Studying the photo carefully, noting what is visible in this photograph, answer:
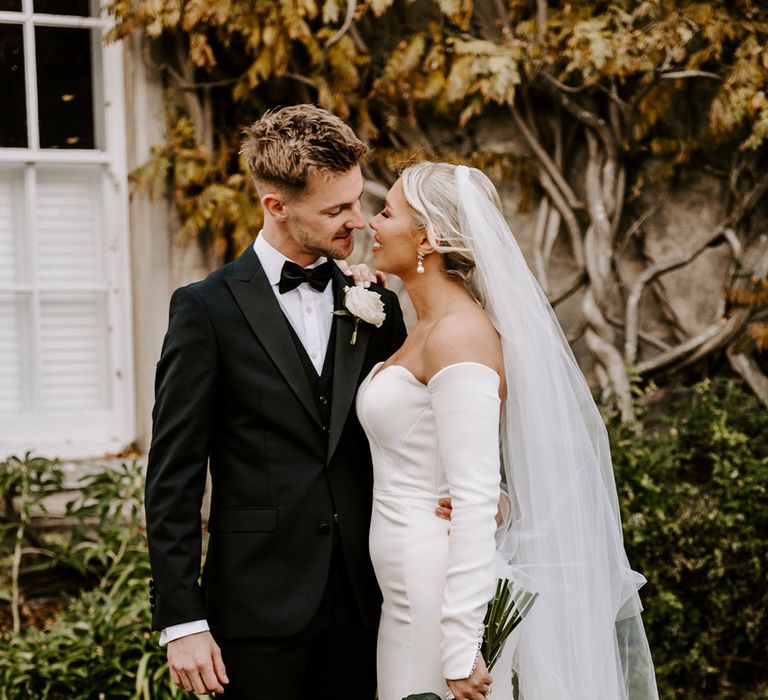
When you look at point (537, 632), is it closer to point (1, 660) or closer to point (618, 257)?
point (1, 660)

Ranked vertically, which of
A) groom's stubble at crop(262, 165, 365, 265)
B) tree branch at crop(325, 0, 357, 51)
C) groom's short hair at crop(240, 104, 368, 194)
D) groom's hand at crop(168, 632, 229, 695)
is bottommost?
groom's hand at crop(168, 632, 229, 695)

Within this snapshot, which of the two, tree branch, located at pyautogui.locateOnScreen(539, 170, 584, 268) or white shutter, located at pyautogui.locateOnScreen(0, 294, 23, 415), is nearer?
white shutter, located at pyautogui.locateOnScreen(0, 294, 23, 415)

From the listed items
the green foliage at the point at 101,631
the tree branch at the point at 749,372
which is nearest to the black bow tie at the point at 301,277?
the green foliage at the point at 101,631

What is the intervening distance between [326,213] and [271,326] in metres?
0.30

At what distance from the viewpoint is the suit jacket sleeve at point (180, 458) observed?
2.17 metres

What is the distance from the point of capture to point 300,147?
2238 millimetres

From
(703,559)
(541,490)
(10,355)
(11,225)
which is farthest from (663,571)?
(11,225)

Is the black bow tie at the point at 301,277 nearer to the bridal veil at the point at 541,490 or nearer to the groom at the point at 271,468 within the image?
the groom at the point at 271,468

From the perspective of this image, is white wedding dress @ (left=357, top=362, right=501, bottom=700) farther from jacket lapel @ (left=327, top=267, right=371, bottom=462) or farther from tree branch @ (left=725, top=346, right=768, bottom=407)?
tree branch @ (left=725, top=346, right=768, bottom=407)

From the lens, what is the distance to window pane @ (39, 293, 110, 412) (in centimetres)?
424

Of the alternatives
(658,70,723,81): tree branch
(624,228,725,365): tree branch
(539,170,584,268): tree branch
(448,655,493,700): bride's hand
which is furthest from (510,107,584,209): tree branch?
(448,655,493,700): bride's hand

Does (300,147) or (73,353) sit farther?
(73,353)

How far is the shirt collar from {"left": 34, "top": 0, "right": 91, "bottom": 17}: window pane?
2379 millimetres

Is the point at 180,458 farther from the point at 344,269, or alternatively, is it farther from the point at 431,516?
the point at 344,269
